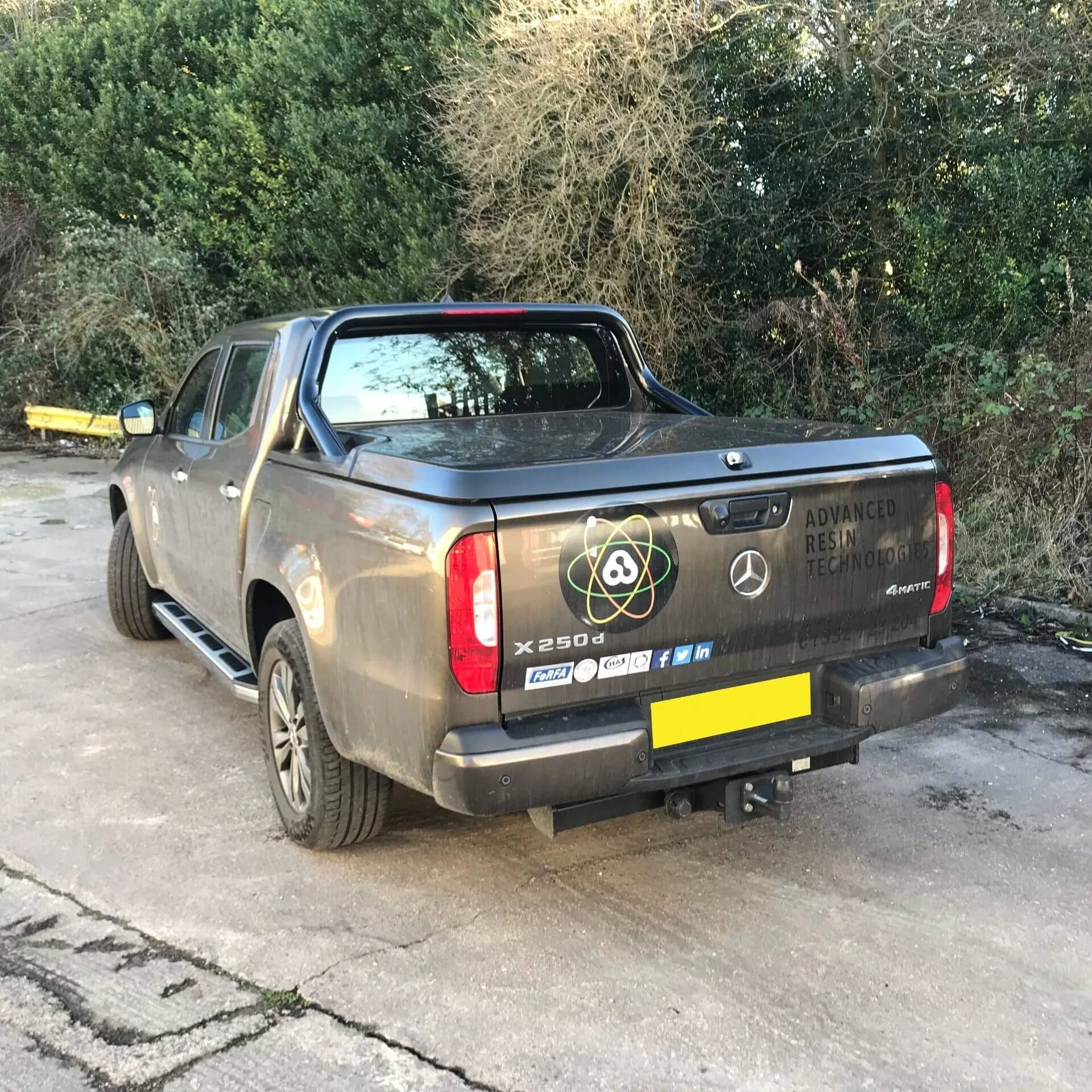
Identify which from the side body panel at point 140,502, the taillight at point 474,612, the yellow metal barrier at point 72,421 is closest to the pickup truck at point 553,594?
the taillight at point 474,612

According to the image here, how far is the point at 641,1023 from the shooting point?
2.88 meters

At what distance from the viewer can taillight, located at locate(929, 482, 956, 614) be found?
3623 millimetres

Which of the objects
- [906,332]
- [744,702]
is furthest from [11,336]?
[744,702]

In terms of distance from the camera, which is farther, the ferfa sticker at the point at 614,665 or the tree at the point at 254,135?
the tree at the point at 254,135

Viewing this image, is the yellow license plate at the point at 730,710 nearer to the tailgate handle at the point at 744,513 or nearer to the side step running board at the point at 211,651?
the tailgate handle at the point at 744,513

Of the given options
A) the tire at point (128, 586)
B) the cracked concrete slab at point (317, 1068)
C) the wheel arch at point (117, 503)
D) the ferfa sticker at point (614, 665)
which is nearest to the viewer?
the cracked concrete slab at point (317, 1068)

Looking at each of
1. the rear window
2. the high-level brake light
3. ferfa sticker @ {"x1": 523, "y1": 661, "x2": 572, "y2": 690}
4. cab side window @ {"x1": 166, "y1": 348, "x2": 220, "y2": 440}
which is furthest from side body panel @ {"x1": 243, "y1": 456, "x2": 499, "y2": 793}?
cab side window @ {"x1": 166, "y1": 348, "x2": 220, "y2": 440}

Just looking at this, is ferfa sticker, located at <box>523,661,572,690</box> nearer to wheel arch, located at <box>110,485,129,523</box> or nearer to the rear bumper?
the rear bumper

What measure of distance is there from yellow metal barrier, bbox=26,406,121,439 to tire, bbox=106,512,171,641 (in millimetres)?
8341

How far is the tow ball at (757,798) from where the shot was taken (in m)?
3.30

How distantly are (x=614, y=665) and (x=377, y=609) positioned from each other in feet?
2.26

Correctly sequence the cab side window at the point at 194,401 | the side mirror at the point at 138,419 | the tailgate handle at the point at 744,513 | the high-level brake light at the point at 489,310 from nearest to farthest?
the tailgate handle at the point at 744,513 < the high-level brake light at the point at 489,310 < the cab side window at the point at 194,401 < the side mirror at the point at 138,419

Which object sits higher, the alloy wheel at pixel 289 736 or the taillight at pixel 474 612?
the taillight at pixel 474 612

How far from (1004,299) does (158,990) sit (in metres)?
7.29
